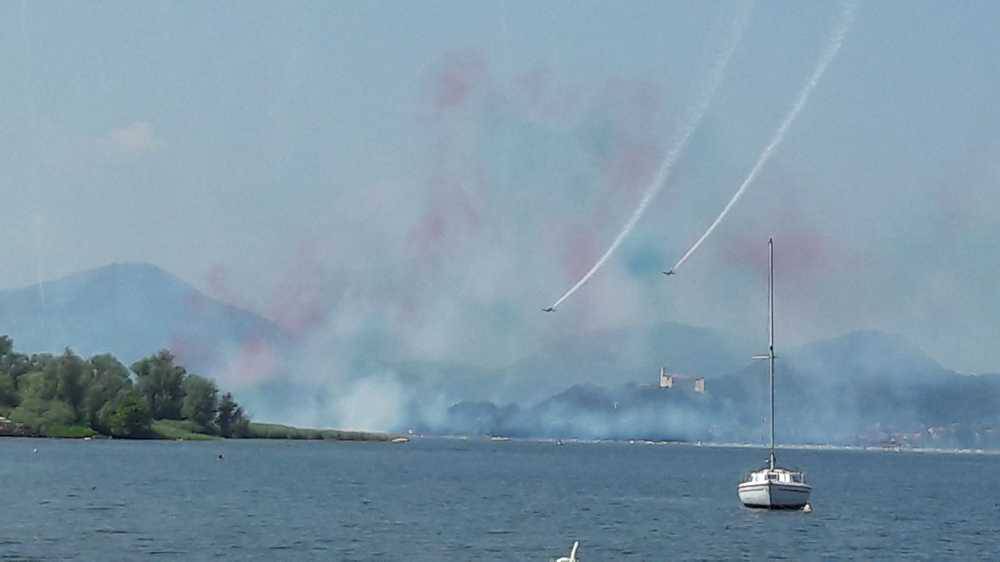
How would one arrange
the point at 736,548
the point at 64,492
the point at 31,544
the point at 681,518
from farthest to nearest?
1. the point at 64,492
2. the point at 681,518
3. the point at 736,548
4. the point at 31,544

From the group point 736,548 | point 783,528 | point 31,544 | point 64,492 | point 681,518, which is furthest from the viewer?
point 64,492

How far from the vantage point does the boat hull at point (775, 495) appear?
170500mm

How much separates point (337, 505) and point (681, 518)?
3717cm

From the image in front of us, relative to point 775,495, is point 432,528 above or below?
below

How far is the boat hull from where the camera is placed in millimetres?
170500

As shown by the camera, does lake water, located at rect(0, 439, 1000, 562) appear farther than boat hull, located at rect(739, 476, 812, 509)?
No

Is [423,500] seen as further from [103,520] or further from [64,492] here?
[103,520]

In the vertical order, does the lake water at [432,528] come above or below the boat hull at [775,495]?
below

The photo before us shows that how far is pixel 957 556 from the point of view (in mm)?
138125

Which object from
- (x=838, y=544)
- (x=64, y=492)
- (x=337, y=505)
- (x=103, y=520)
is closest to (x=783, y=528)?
(x=838, y=544)

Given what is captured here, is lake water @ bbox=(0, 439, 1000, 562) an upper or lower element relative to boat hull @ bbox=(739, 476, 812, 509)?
lower

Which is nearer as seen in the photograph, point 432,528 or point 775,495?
point 432,528

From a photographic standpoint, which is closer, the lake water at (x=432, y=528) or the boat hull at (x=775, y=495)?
the lake water at (x=432, y=528)

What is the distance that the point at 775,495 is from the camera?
171 m
